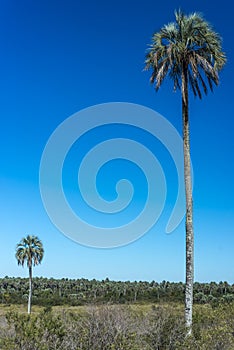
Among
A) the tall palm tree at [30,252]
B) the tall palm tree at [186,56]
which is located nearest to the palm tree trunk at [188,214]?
the tall palm tree at [186,56]

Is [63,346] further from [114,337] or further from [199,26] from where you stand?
[199,26]

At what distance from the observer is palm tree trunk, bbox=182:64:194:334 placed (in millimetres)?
14679

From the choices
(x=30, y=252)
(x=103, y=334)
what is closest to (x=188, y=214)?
(x=103, y=334)

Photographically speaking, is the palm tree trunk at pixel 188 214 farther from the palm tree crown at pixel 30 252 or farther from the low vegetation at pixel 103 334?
the palm tree crown at pixel 30 252

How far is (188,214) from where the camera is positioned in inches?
604

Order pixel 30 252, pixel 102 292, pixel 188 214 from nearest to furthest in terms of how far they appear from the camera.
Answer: pixel 188 214, pixel 30 252, pixel 102 292

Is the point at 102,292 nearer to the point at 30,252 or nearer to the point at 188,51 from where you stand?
the point at 30,252

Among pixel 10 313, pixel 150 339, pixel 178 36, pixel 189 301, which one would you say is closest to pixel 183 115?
pixel 178 36

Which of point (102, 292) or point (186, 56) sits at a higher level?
point (186, 56)

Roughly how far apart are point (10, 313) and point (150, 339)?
4638mm

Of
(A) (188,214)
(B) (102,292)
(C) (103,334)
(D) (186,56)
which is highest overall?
(D) (186,56)

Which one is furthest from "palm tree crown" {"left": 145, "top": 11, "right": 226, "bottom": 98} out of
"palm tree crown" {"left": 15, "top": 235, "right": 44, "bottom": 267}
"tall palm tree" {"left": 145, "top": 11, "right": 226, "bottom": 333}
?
"palm tree crown" {"left": 15, "top": 235, "right": 44, "bottom": 267}

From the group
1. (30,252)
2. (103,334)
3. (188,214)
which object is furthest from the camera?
(30,252)

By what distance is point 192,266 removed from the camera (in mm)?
15000
